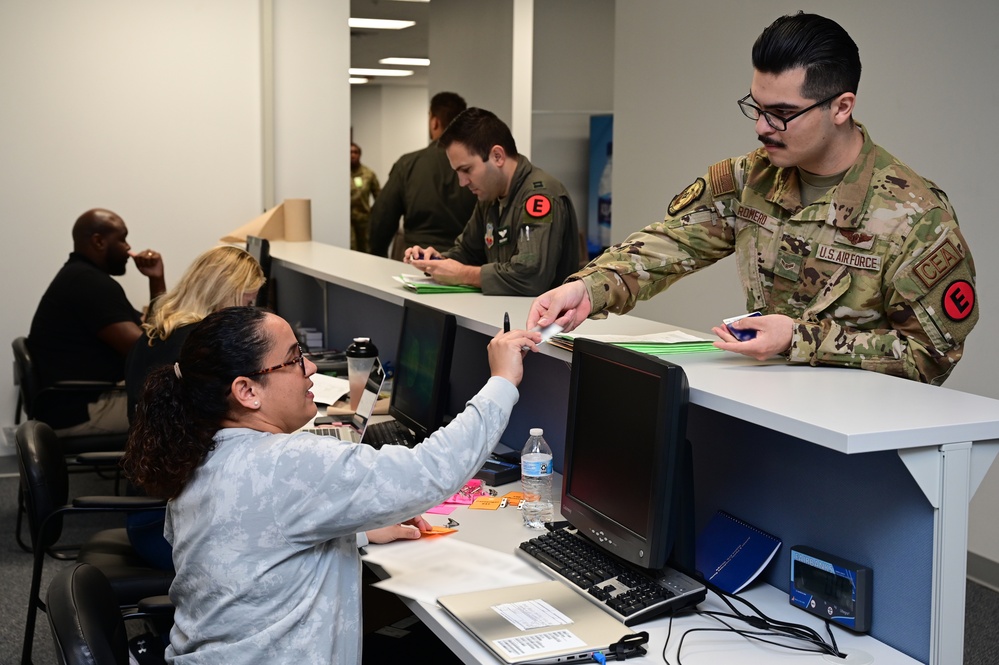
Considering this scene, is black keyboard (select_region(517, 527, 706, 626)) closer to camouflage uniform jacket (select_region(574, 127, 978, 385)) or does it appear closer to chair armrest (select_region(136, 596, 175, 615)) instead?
camouflage uniform jacket (select_region(574, 127, 978, 385))

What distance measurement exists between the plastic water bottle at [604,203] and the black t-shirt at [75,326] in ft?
11.8

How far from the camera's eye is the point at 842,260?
1.79 meters

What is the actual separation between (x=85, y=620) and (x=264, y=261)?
256 cm

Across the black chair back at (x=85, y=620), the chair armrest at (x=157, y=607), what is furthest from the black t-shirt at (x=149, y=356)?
the black chair back at (x=85, y=620)

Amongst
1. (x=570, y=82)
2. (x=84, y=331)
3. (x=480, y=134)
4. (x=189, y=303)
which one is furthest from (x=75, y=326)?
(x=570, y=82)

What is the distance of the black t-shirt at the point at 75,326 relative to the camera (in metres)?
3.86

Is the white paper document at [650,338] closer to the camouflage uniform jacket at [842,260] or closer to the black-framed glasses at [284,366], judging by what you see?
the camouflage uniform jacket at [842,260]

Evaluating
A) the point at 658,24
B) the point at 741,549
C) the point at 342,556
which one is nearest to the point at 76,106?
the point at 658,24

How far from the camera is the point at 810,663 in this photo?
1.39 metres

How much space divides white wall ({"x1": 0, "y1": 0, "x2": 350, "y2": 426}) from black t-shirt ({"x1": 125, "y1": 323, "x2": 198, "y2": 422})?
2195mm

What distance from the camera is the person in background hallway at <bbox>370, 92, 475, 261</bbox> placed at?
Answer: 5090 mm

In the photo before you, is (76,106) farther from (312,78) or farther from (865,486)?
(865,486)

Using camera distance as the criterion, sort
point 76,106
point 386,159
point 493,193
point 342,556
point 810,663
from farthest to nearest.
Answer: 1. point 386,159
2. point 76,106
3. point 493,193
4. point 342,556
5. point 810,663

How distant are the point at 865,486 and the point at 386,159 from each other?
44.5 ft
